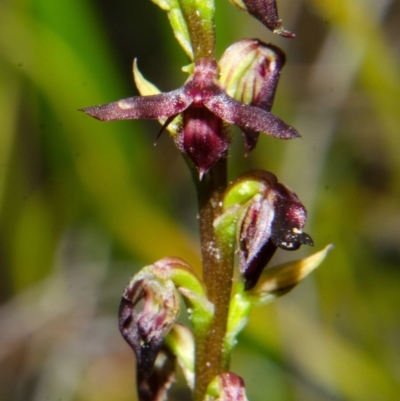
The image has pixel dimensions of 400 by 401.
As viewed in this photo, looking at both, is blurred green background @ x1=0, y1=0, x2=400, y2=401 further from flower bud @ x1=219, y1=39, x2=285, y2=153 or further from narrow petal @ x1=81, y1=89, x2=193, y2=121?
narrow petal @ x1=81, y1=89, x2=193, y2=121

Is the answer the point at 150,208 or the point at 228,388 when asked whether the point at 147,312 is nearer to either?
the point at 228,388

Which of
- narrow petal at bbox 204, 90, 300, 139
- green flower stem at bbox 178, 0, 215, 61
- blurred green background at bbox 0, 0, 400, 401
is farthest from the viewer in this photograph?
blurred green background at bbox 0, 0, 400, 401

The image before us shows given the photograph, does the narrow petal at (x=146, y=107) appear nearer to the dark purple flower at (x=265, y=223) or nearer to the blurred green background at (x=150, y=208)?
the dark purple flower at (x=265, y=223)

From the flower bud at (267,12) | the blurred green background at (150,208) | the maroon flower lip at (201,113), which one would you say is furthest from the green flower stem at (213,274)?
the blurred green background at (150,208)

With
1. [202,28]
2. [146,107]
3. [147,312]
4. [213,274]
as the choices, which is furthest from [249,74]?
[147,312]

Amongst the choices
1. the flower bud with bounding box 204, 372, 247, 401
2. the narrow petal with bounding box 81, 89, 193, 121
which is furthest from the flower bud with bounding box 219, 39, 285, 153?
the flower bud with bounding box 204, 372, 247, 401

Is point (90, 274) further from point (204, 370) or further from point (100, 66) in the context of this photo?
point (204, 370)

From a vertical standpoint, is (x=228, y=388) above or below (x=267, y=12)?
below
